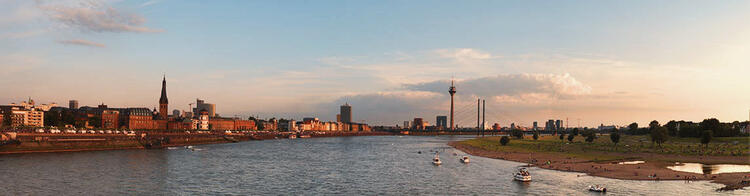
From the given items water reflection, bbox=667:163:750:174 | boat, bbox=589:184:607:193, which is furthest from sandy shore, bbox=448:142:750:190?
boat, bbox=589:184:607:193

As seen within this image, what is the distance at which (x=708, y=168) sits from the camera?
99.8 metres

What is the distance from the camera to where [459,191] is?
241 feet

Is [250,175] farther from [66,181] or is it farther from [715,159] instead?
[715,159]

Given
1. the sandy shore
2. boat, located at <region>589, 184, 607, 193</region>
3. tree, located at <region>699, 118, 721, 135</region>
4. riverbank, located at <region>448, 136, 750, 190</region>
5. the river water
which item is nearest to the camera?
boat, located at <region>589, 184, 607, 193</region>

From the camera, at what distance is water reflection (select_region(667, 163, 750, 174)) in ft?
308

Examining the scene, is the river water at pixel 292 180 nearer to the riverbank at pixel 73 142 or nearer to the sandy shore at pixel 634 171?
the sandy shore at pixel 634 171

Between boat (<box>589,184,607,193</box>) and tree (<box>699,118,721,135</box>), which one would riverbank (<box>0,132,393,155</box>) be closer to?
boat (<box>589,184,607,193</box>)

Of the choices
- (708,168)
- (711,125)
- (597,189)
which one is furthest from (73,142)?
(711,125)

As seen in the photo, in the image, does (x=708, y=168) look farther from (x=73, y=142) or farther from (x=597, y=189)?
(x=73, y=142)

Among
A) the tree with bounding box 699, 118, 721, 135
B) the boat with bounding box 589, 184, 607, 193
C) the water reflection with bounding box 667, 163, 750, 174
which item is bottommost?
the boat with bounding box 589, 184, 607, 193

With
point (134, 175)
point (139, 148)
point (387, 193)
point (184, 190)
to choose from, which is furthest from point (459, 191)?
point (139, 148)

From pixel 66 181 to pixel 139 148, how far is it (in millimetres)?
96820

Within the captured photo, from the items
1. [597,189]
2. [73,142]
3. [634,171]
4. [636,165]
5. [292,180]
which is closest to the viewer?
[597,189]

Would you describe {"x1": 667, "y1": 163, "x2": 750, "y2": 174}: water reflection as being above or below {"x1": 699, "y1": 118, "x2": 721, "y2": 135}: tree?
below
